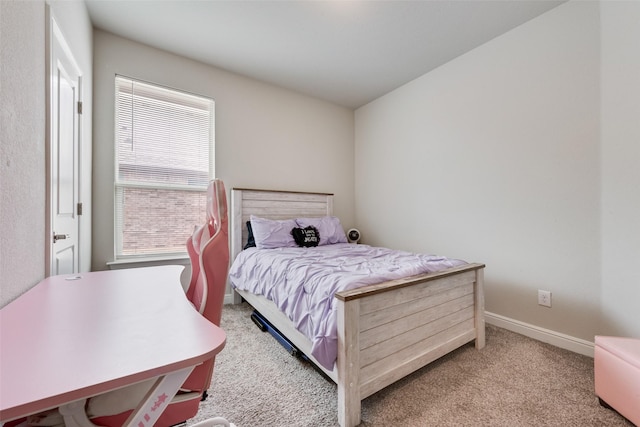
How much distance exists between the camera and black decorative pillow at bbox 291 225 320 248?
2.95 meters

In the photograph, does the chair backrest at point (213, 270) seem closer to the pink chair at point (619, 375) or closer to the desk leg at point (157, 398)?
the desk leg at point (157, 398)

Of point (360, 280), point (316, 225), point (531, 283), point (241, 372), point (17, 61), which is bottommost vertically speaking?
point (241, 372)

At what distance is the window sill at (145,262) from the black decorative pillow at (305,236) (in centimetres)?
122

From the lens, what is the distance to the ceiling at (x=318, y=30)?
6.87 ft

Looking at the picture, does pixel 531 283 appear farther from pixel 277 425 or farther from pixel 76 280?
pixel 76 280

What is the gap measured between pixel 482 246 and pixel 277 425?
7.60 ft

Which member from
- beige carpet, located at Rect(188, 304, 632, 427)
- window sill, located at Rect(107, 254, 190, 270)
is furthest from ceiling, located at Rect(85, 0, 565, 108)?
beige carpet, located at Rect(188, 304, 632, 427)

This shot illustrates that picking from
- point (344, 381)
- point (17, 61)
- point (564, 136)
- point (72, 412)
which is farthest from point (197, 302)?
point (564, 136)

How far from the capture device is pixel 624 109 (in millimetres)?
1740

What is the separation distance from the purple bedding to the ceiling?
205cm

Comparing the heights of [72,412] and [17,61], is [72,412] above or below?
below

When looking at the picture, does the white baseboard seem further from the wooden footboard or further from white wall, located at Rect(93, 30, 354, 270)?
white wall, located at Rect(93, 30, 354, 270)

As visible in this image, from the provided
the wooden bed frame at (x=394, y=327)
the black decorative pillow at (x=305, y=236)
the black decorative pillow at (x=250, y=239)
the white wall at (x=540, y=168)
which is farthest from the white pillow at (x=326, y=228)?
the wooden bed frame at (x=394, y=327)

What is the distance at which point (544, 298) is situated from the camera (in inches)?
84.0
